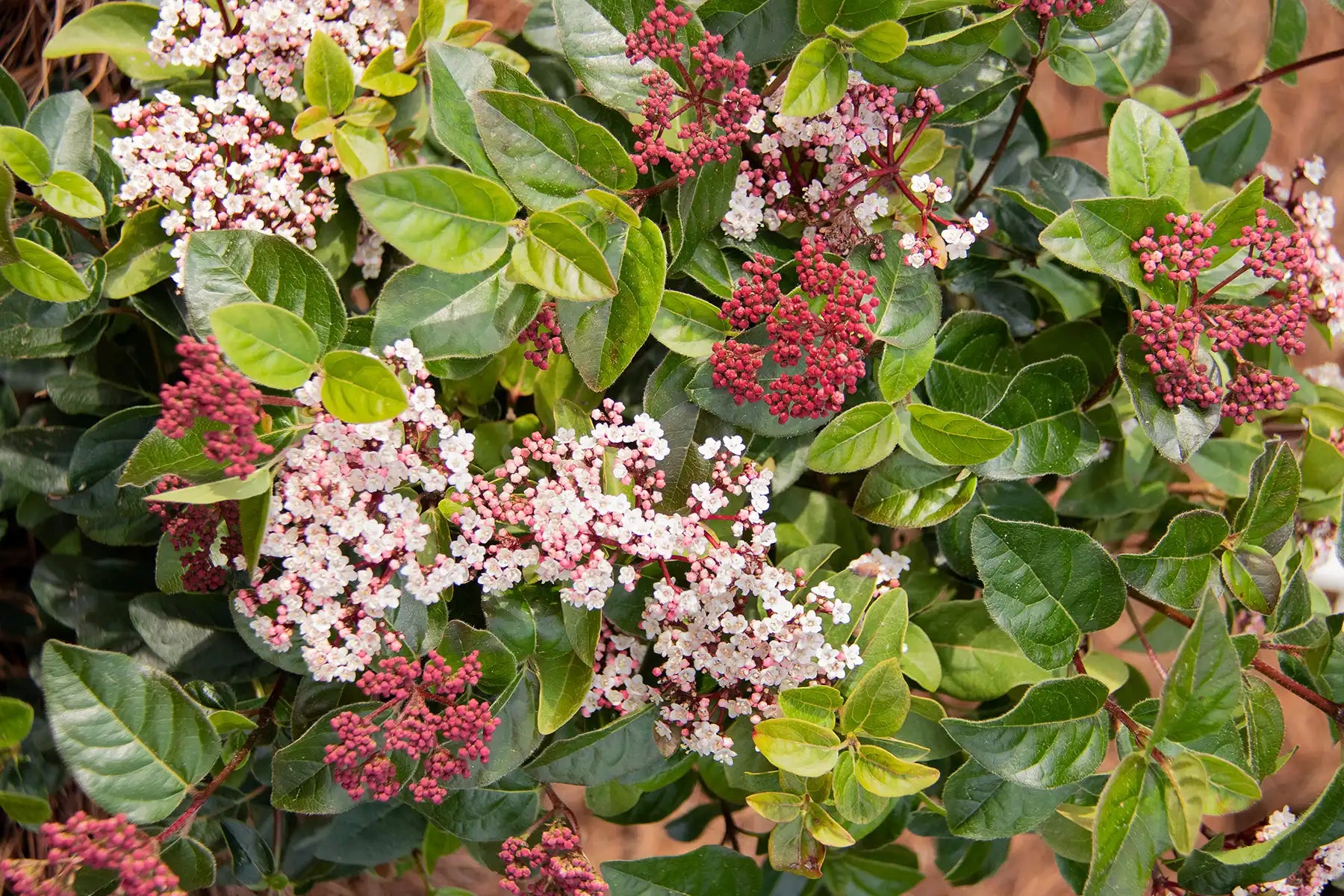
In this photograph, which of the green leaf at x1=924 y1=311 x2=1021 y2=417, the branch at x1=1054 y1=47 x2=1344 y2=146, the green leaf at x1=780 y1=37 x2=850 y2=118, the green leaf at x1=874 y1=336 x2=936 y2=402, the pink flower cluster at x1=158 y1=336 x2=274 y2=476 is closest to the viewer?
the pink flower cluster at x1=158 y1=336 x2=274 y2=476

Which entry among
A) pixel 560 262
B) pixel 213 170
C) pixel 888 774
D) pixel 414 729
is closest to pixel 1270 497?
pixel 888 774

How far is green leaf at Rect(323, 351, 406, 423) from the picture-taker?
0.74m

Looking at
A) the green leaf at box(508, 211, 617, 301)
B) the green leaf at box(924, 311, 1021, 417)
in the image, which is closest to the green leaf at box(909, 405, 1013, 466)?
the green leaf at box(924, 311, 1021, 417)

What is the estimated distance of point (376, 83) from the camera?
3.17ft

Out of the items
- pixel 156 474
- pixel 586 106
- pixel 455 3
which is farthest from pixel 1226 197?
pixel 156 474

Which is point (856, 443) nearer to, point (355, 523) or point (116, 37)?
point (355, 523)

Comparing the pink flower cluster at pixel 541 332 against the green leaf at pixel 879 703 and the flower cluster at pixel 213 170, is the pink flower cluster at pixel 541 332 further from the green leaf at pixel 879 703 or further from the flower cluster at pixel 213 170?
the green leaf at pixel 879 703

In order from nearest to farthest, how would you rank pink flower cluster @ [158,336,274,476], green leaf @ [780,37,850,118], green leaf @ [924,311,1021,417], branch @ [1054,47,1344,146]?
pink flower cluster @ [158,336,274,476] < green leaf @ [780,37,850,118] < green leaf @ [924,311,1021,417] < branch @ [1054,47,1344,146]

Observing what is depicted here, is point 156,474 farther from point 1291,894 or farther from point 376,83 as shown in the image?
point 1291,894

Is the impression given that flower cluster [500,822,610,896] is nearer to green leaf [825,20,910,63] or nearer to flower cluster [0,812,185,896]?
flower cluster [0,812,185,896]

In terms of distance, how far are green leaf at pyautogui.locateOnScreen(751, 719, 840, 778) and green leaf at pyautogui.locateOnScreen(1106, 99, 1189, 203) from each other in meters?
0.59

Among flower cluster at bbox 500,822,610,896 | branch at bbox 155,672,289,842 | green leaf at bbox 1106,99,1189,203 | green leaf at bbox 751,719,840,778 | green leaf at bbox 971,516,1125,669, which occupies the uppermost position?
green leaf at bbox 1106,99,1189,203

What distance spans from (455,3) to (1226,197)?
3.14 feet

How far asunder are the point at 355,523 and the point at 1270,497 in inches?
32.9
